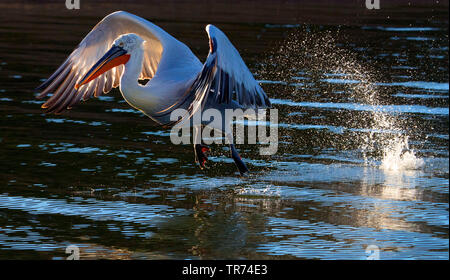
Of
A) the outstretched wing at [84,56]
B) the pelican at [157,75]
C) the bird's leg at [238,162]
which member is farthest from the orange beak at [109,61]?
the bird's leg at [238,162]

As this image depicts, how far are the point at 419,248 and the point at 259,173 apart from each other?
106 inches

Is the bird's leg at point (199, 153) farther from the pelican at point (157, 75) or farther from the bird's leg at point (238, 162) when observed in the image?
the bird's leg at point (238, 162)

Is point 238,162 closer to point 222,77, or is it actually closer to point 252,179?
point 252,179

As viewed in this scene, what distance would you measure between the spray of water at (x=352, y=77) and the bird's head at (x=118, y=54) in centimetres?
308

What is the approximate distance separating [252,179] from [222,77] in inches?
70.3

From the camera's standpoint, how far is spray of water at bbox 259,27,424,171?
1034 centimetres

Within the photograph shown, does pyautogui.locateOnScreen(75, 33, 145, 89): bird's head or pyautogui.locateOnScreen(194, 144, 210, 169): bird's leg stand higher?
pyautogui.locateOnScreen(75, 33, 145, 89): bird's head

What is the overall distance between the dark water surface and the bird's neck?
89cm

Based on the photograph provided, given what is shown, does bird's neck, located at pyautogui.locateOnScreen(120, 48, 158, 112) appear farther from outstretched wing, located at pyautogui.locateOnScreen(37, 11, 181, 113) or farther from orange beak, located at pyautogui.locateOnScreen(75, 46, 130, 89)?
outstretched wing, located at pyautogui.locateOnScreen(37, 11, 181, 113)

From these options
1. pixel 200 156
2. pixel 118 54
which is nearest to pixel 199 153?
pixel 200 156

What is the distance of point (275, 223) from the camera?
25.7 ft

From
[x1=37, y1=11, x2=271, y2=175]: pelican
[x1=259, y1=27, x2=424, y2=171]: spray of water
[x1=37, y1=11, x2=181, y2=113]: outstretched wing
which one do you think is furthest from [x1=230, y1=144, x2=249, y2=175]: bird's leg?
[x1=259, y1=27, x2=424, y2=171]: spray of water

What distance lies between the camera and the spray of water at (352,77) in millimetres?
10336

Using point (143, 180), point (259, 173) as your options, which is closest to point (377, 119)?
point (259, 173)
